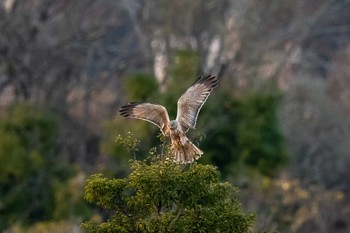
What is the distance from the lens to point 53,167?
3175 centimetres

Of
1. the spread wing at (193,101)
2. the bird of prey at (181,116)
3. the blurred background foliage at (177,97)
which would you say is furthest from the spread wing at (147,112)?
the blurred background foliage at (177,97)

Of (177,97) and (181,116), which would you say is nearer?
(181,116)

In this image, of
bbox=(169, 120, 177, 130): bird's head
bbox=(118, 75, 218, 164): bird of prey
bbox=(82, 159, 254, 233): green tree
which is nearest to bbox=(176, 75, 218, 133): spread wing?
bbox=(118, 75, 218, 164): bird of prey

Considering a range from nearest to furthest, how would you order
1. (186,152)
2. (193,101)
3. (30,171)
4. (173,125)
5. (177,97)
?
(186,152), (173,125), (193,101), (177,97), (30,171)

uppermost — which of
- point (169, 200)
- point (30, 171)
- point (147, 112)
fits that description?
point (30, 171)

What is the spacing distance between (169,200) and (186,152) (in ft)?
2.85

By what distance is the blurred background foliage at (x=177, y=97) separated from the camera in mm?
30109

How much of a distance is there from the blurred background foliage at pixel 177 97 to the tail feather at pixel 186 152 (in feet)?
42.6

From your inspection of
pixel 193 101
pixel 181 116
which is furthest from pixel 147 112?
pixel 193 101

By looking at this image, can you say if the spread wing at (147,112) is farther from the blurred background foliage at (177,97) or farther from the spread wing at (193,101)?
the blurred background foliage at (177,97)

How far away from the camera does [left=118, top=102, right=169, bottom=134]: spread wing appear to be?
12430mm

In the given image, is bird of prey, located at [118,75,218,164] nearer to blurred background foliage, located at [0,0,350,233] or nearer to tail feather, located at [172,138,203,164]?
tail feather, located at [172,138,203,164]

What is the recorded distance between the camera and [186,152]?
Answer: 11.9 metres

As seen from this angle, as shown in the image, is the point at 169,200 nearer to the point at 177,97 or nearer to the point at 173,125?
the point at 173,125
